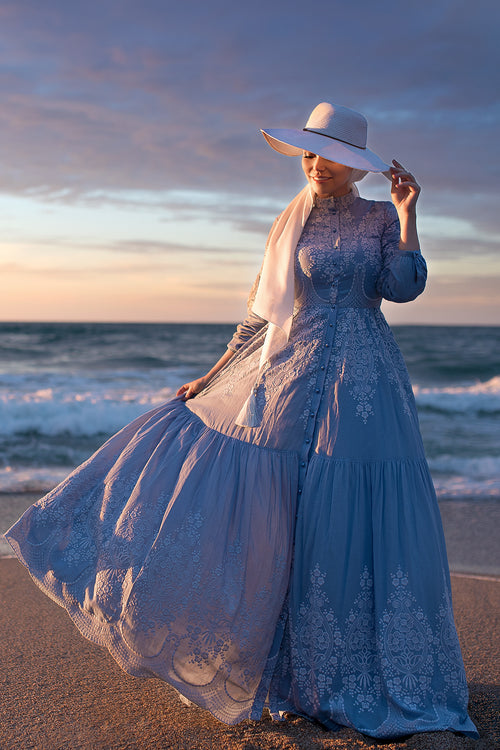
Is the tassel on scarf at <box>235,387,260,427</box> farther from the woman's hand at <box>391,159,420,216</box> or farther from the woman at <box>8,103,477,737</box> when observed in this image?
the woman's hand at <box>391,159,420,216</box>

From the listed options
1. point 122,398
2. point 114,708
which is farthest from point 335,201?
point 122,398

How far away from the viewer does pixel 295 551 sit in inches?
72.4

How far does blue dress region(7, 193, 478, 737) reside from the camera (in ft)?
5.76

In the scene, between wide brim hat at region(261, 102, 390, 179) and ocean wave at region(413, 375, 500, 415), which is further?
ocean wave at region(413, 375, 500, 415)

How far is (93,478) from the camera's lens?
6.74 ft

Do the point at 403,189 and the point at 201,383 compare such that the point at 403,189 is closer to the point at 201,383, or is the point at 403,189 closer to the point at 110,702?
the point at 201,383

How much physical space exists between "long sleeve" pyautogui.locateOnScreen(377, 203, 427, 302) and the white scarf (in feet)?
0.86

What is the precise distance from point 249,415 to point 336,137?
0.84m

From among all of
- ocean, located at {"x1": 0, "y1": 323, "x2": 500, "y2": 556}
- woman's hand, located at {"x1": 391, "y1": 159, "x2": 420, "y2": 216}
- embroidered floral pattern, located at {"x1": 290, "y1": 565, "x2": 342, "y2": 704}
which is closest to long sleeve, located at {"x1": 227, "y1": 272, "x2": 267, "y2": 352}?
woman's hand, located at {"x1": 391, "y1": 159, "x2": 420, "y2": 216}

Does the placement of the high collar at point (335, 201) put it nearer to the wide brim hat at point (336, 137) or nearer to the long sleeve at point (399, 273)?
the wide brim hat at point (336, 137)

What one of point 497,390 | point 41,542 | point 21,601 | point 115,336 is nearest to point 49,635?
point 21,601

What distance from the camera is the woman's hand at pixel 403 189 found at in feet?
6.41

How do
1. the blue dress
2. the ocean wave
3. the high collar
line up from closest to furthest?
the blue dress < the high collar < the ocean wave

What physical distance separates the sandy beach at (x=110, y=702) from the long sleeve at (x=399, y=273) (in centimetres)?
115
